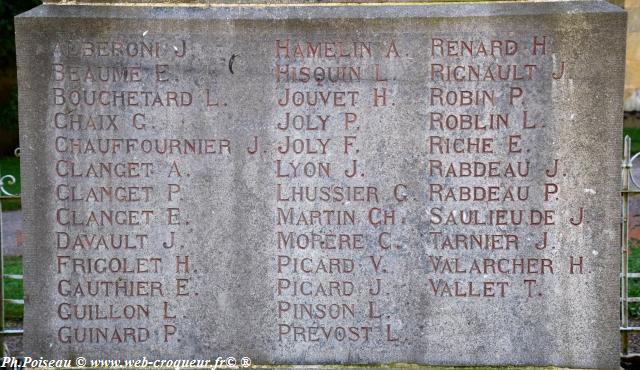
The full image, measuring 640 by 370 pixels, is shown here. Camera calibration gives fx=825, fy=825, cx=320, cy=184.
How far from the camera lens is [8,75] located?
2094cm

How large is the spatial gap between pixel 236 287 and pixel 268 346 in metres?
0.41

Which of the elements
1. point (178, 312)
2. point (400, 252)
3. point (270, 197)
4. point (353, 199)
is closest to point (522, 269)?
point (400, 252)

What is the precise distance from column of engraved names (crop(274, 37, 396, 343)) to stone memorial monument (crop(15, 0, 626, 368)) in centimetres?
1

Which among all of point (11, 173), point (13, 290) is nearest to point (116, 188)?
point (13, 290)

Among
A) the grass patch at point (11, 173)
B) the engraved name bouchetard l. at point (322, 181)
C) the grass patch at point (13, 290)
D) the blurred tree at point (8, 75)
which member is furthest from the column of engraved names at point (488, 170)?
the blurred tree at point (8, 75)

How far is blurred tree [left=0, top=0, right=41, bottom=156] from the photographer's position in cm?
1908

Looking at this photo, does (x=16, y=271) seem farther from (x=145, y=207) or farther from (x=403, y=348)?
(x=403, y=348)

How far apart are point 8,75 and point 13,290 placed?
538 inches

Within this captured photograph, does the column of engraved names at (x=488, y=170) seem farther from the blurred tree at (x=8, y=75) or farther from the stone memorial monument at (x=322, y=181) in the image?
the blurred tree at (x=8, y=75)

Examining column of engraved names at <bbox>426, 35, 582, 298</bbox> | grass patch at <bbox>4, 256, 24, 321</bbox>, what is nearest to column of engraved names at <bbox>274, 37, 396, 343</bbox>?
column of engraved names at <bbox>426, 35, 582, 298</bbox>

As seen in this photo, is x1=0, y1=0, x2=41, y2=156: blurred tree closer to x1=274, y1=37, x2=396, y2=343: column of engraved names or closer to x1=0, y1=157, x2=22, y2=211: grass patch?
x1=0, y1=157, x2=22, y2=211: grass patch

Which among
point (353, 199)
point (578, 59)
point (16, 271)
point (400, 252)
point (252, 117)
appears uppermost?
point (578, 59)

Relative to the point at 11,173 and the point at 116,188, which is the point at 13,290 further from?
the point at 11,173

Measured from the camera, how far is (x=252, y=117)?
499 centimetres
